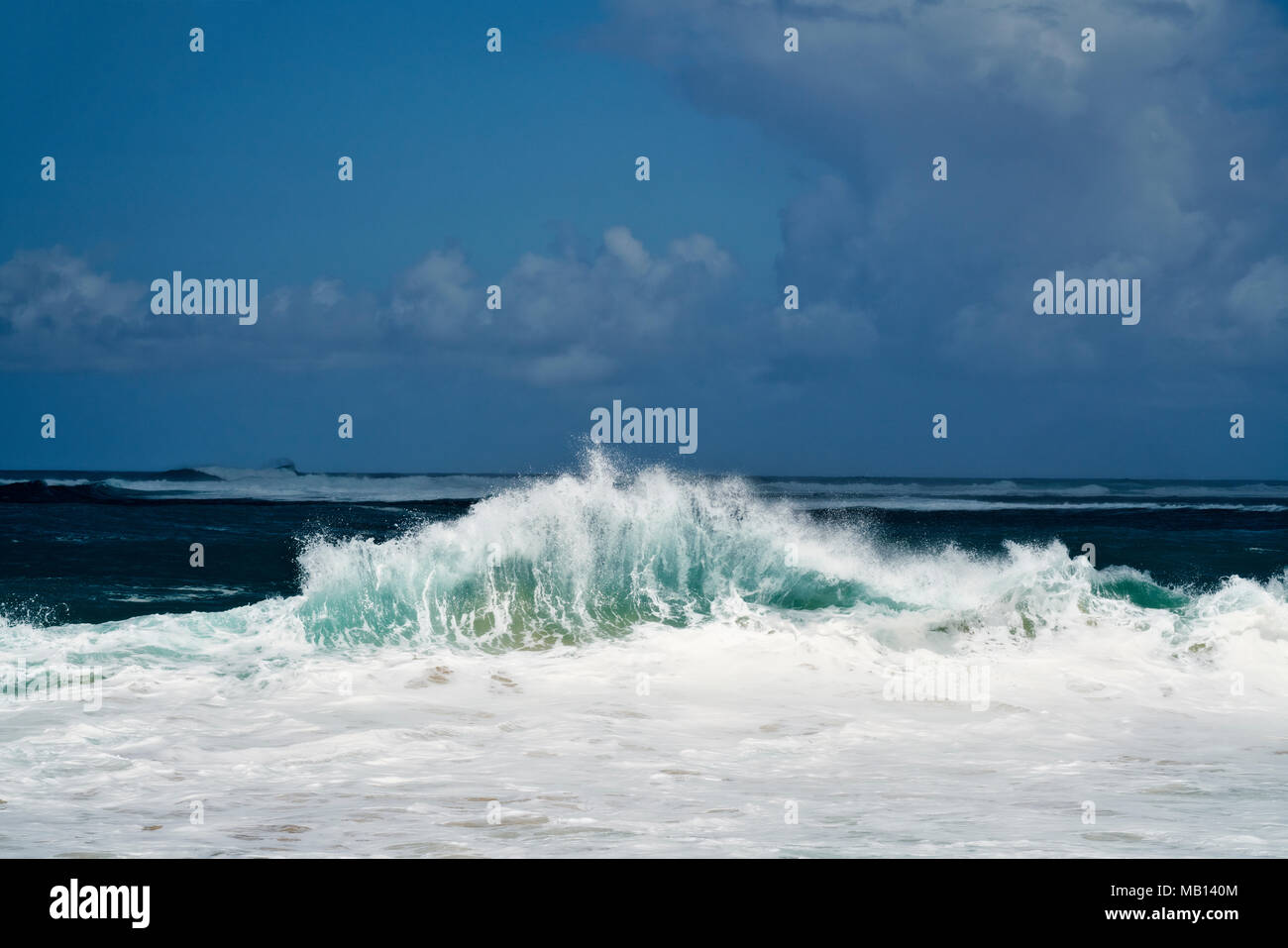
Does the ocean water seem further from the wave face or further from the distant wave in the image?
the distant wave

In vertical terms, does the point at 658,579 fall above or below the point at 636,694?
above

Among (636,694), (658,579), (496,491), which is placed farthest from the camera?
(496,491)

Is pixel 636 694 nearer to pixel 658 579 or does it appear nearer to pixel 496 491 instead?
pixel 658 579

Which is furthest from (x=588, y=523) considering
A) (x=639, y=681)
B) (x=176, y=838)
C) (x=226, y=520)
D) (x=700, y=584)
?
(x=226, y=520)

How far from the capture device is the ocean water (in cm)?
680

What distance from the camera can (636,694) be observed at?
454 inches

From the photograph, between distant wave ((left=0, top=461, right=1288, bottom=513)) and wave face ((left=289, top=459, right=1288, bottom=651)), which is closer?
wave face ((left=289, top=459, right=1288, bottom=651))

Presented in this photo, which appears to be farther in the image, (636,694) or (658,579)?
(658,579)

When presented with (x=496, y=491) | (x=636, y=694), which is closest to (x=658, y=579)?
(x=636, y=694)

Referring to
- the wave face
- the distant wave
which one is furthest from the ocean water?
the distant wave

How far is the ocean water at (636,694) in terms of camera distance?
680 cm

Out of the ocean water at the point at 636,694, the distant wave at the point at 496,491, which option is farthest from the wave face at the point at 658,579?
the distant wave at the point at 496,491

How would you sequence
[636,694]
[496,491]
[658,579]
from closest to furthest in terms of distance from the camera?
[636,694], [658,579], [496,491]
